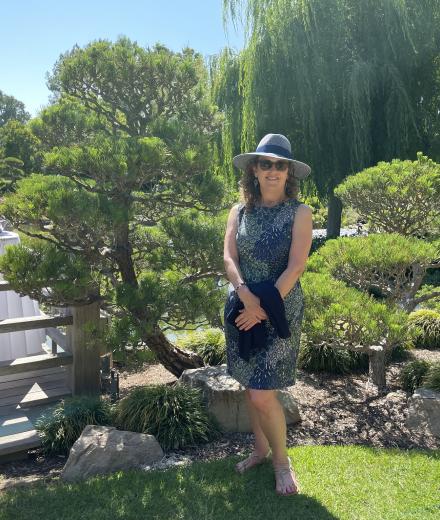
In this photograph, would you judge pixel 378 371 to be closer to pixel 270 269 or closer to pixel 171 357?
pixel 171 357

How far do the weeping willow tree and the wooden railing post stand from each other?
5.94 metres

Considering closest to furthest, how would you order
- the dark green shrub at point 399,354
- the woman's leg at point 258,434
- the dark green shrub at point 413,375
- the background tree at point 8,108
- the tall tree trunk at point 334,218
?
the woman's leg at point 258,434 < the dark green shrub at point 413,375 < the dark green shrub at point 399,354 < the tall tree trunk at point 334,218 < the background tree at point 8,108

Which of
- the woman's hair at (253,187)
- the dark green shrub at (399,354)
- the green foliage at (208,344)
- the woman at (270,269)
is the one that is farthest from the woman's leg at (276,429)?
the dark green shrub at (399,354)

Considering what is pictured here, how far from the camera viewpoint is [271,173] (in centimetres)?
229

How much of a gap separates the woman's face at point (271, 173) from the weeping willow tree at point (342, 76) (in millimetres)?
6429

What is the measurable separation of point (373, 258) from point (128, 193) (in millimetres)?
1634

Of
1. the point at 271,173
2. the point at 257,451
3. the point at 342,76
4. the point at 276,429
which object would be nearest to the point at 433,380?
the point at 257,451

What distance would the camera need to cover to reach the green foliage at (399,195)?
369 cm

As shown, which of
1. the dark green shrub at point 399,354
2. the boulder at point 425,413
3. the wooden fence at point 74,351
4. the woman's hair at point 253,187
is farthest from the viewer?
the dark green shrub at point 399,354

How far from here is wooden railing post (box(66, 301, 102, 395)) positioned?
3453mm

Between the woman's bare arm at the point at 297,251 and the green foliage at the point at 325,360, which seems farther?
the green foliage at the point at 325,360

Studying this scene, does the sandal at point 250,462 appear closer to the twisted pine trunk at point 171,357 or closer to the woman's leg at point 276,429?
the woman's leg at point 276,429

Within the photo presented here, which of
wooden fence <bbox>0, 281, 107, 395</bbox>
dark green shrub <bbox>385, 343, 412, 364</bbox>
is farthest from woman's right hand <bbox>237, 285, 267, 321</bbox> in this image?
dark green shrub <bbox>385, 343, 412, 364</bbox>

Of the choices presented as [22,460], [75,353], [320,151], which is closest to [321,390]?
[75,353]
